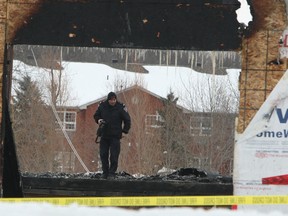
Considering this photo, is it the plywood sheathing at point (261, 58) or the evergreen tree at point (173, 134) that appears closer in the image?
the plywood sheathing at point (261, 58)

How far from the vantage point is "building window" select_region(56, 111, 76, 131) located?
34.1 m

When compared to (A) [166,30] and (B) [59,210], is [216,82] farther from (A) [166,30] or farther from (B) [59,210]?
(B) [59,210]

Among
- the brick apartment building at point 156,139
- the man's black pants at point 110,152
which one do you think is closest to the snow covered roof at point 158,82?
the brick apartment building at point 156,139

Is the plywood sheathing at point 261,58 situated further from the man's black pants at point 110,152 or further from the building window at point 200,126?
the building window at point 200,126

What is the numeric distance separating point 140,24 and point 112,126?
2190mm

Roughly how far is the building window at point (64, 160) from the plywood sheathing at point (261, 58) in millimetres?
23632

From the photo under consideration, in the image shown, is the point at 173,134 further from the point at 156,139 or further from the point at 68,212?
the point at 68,212

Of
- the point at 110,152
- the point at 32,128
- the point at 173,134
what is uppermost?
the point at 32,128

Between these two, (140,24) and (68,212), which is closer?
(68,212)

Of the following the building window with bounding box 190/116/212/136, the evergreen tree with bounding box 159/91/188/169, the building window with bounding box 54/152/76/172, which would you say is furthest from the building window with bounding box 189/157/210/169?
the building window with bounding box 54/152/76/172

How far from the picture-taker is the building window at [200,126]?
31750mm

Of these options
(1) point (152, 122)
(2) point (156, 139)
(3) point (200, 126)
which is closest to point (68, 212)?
(3) point (200, 126)

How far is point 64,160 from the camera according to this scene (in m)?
33.0

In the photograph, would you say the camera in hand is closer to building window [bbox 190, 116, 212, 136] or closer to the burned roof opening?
the burned roof opening
